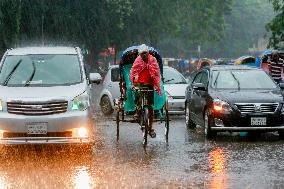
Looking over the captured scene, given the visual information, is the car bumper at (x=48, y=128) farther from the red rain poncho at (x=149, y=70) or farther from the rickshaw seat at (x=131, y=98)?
the rickshaw seat at (x=131, y=98)

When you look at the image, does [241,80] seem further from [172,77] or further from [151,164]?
[172,77]

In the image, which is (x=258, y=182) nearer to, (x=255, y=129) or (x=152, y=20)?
(x=255, y=129)

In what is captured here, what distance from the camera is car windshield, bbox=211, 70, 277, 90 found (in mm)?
15305

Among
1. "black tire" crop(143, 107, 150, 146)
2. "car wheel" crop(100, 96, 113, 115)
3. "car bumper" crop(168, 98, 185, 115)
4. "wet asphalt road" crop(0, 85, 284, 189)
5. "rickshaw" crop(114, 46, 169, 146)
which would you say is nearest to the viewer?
"wet asphalt road" crop(0, 85, 284, 189)

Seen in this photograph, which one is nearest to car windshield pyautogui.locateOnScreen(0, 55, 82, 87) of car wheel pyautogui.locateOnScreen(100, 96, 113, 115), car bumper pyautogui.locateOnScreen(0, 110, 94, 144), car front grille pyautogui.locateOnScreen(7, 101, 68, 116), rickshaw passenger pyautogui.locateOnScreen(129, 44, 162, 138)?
car front grille pyautogui.locateOnScreen(7, 101, 68, 116)

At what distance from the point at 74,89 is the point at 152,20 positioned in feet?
163

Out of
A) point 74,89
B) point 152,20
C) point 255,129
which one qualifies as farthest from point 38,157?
point 152,20

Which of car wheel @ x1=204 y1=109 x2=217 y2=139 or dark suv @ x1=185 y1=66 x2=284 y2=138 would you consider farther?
car wheel @ x1=204 y1=109 x2=217 y2=139

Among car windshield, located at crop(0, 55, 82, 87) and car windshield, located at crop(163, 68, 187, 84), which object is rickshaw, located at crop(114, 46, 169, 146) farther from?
car windshield, located at crop(163, 68, 187, 84)

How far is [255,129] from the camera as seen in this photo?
13961 millimetres

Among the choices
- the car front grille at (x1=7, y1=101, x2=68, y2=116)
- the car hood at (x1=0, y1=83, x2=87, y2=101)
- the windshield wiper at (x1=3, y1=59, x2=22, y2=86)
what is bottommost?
the car front grille at (x1=7, y1=101, x2=68, y2=116)

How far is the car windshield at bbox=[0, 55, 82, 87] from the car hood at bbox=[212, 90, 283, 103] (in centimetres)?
327

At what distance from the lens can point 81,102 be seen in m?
12.0

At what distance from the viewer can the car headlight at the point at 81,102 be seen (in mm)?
11866
